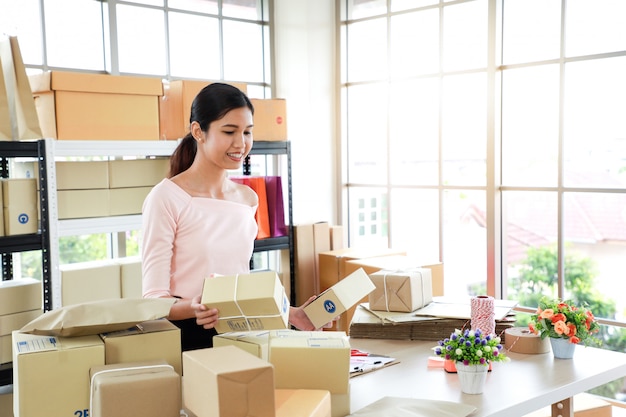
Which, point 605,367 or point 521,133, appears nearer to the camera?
point 605,367

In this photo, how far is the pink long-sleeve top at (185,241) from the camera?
2.08 m

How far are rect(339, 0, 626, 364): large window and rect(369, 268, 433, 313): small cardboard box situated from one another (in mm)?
1536

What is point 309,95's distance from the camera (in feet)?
15.2

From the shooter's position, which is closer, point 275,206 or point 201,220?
point 201,220

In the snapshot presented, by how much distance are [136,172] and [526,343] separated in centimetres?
216

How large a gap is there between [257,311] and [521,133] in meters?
2.69

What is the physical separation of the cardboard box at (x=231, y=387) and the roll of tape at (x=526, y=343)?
1.10m

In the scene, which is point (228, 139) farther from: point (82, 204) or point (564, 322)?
point (82, 204)

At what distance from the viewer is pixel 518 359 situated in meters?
2.17

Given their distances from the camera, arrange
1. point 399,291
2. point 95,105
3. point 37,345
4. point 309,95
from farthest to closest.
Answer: point 309,95, point 95,105, point 399,291, point 37,345

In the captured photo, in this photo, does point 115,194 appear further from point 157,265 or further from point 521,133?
point 521,133

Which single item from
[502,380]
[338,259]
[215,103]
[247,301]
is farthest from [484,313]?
[338,259]

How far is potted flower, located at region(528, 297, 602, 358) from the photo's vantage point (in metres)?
2.16

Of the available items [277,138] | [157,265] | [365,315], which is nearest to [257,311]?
[157,265]
